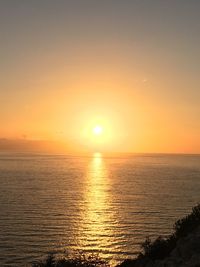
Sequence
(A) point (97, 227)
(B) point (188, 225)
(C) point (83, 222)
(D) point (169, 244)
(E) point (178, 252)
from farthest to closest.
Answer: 1. (C) point (83, 222)
2. (A) point (97, 227)
3. (B) point (188, 225)
4. (D) point (169, 244)
5. (E) point (178, 252)

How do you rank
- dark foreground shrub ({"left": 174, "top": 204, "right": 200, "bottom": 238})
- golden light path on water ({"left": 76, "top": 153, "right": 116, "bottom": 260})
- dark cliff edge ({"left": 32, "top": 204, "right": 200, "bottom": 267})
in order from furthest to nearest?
golden light path on water ({"left": 76, "top": 153, "right": 116, "bottom": 260})
dark foreground shrub ({"left": 174, "top": 204, "right": 200, "bottom": 238})
dark cliff edge ({"left": 32, "top": 204, "right": 200, "bottom": 267})

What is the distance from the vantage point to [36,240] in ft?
158

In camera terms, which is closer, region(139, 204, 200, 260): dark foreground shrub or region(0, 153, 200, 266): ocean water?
region(139, 204, 200, 260): dark foreground shrub

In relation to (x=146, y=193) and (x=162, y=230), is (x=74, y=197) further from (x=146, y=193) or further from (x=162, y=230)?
(x=162, y=230)

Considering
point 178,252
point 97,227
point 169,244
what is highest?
point 178,252

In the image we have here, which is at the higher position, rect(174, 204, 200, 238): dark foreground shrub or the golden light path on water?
rect(174, 204, 200, 238): dark foreground shrub

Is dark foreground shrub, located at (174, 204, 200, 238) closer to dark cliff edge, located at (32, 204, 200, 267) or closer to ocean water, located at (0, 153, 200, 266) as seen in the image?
dark cliff edge, located at (32, 204, 200, 267)

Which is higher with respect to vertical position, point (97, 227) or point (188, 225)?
point (188, 225)

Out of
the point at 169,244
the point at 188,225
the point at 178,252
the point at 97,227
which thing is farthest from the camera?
the point at 97,227

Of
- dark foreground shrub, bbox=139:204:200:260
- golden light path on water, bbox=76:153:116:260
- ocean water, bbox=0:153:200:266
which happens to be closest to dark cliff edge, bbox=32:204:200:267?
dark foreground shrub, bbox=139:204:200:260

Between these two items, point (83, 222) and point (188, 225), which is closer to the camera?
point (188, 225)

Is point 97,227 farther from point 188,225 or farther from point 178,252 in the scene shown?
point 178,252

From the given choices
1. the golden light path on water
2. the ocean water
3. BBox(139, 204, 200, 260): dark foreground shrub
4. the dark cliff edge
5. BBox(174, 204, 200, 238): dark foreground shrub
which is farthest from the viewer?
the golden light path on water

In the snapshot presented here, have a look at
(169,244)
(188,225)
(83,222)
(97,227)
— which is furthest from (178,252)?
(83,222)
